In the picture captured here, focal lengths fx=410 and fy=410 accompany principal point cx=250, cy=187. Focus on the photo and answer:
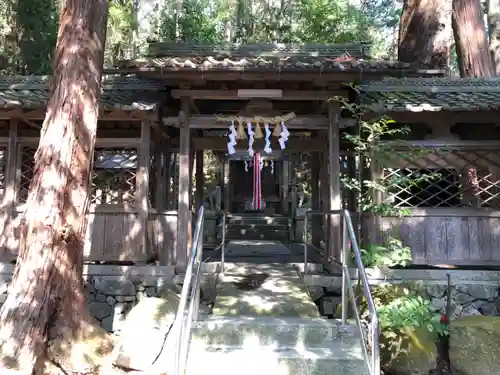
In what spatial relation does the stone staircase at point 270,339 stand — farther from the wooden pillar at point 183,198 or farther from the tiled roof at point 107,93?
the tiled roof at point 107,93

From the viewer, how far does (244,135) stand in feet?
24.2

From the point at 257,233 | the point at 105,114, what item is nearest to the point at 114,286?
the point at 105,114

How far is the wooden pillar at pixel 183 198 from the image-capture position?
6992 mm

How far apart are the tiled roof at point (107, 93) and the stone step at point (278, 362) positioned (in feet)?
13.4

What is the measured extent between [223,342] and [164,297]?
1.71m

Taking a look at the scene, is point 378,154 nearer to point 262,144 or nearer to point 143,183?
point 262,144

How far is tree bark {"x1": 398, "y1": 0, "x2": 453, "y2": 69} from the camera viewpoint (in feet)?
36.8

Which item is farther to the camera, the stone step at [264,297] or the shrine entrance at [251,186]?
the shrine entrance at [251,186]

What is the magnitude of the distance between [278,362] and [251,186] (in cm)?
1644

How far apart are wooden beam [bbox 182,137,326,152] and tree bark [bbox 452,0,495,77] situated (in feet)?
21.2

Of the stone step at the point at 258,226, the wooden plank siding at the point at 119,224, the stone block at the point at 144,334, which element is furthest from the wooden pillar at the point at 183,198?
the stone step at the point at 258,226

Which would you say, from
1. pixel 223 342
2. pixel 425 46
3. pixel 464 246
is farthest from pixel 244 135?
pixel 425 46

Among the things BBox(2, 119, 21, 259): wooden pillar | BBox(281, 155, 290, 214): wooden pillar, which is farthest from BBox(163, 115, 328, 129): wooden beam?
BBox(281, 155, 290, 214): wooden pillar

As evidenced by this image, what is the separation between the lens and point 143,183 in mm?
7059
